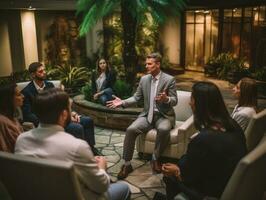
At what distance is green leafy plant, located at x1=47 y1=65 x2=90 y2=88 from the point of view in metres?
8.75

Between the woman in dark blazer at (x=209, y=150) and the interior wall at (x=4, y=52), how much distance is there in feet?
30.7

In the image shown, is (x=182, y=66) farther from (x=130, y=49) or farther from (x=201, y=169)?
(x=201, y=169)

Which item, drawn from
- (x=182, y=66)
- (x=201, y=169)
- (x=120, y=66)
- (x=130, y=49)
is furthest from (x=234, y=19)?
(x=201, y=169)

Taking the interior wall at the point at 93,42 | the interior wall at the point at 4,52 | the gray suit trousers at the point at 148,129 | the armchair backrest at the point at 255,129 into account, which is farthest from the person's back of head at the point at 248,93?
the interior wall at the point at 4,52

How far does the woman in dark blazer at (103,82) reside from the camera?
618cm

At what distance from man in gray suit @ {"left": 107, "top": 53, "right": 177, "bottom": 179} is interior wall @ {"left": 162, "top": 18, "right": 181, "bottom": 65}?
892 centimetres

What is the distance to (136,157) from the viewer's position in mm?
4805

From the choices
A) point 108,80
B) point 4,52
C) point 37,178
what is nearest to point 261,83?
point 108,80

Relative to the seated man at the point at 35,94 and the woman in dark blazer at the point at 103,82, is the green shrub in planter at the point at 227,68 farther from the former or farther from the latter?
the seated man at the point at 35,94

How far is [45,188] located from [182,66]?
1141cm

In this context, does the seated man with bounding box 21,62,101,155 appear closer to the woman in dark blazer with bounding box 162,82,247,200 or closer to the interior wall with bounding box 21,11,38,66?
the woman in dark blazer with bounding box 162,82,247,200

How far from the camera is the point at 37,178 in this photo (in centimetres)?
212

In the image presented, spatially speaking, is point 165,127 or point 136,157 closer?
point 165,127

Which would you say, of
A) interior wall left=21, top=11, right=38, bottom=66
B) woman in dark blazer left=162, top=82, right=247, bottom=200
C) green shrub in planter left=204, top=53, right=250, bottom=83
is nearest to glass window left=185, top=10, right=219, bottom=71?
green shrub in planter left=204, top=53, right=250, bottom=83
